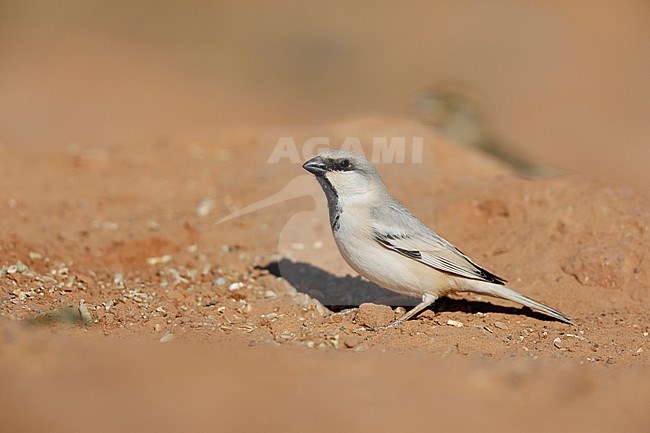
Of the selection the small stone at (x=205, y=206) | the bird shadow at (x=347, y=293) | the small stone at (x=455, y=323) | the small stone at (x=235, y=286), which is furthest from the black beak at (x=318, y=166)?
the small stone at (x=205, y=206)

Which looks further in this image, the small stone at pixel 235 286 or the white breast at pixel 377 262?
the small stone at pixel 235 286

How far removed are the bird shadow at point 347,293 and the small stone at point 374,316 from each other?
60 cm

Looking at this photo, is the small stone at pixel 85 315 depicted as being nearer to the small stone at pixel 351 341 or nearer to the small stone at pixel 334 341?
the small stone at pixel 334 341

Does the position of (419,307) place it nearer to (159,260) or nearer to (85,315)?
(85,315)

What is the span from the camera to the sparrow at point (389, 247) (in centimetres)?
678

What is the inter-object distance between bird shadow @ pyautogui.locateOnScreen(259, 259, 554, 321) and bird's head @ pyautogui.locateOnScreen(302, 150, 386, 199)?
1.28 meters

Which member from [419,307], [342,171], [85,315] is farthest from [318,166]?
[85,315]

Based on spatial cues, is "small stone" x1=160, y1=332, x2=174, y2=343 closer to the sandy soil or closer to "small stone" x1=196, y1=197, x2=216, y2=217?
the sandy soil

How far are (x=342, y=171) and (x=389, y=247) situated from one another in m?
0.85

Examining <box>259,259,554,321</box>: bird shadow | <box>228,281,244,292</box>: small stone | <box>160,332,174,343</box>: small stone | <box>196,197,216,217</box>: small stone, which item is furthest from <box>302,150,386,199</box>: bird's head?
<box>196,197,216,217</box>: small stone

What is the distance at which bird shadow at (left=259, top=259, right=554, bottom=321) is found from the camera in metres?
7.44

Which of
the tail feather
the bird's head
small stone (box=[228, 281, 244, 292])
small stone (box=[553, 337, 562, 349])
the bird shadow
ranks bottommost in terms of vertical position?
small stone (box=[228, 281, 244, 292])

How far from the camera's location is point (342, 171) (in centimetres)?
699

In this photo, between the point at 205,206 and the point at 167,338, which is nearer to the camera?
the point at 167,338
